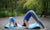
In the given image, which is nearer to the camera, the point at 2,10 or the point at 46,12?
the point at 46,12

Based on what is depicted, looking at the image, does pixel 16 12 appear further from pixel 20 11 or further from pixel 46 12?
pixel 46 12

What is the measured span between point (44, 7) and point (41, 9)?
315 millimetres

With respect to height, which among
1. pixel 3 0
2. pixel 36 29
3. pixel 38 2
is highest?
pixel 3 0

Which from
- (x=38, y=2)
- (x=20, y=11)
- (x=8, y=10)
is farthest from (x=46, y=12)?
(x=8, y=10)

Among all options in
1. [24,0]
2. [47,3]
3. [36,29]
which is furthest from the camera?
[24,0]

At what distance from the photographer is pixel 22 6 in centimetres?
1184

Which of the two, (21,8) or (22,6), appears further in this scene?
(21,8)

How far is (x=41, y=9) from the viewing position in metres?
10.3

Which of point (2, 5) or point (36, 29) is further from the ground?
point (2, 5)

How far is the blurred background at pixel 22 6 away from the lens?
1023cm

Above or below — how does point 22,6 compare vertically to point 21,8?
above

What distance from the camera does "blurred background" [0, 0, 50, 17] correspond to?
10.2 metres

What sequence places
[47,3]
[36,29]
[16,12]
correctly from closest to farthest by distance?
[36,29], [47,3], [16,12]

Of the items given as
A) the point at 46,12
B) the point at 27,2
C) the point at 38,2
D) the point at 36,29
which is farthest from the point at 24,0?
the point at 36,29
